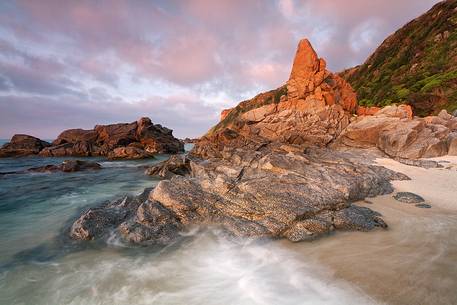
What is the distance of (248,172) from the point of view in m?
14.7

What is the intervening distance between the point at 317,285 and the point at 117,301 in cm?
536

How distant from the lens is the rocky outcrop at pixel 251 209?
10555 millimetres

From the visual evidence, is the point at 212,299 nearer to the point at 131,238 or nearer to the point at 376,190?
the point at 131,238

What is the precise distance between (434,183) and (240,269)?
47.6 feet

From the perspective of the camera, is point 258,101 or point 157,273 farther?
point 258,101

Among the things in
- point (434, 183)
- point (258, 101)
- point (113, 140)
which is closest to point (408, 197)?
point (434, 183)

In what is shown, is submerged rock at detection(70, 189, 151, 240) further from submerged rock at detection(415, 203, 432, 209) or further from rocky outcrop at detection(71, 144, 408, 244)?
submerged rock at detection(415, 203, 432, 209)

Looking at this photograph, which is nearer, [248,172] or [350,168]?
[248,172]

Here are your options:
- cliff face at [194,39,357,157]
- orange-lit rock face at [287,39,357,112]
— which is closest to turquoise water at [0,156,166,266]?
cliff face at [194,39,357,157]

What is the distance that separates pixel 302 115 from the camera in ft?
120

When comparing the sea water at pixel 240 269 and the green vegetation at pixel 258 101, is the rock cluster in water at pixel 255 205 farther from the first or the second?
the green vegetation at pixel 258 101

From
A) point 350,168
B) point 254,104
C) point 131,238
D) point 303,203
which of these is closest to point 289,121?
point 350,168

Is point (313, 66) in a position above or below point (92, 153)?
above

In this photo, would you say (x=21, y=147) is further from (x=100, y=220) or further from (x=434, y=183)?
(x=434, y=183)
